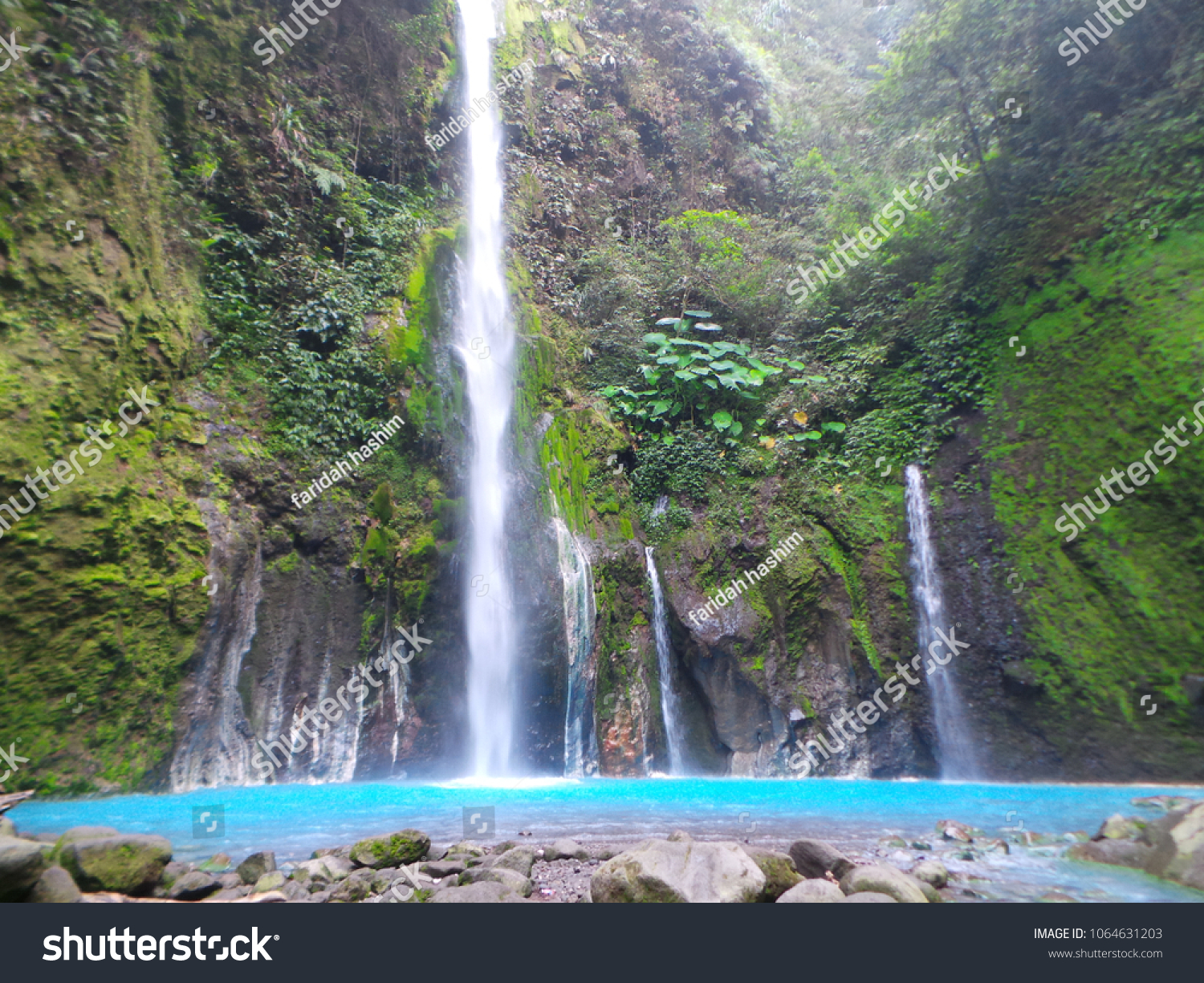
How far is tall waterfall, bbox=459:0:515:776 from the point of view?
32.6ft

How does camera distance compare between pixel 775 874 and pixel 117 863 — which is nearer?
pixel 117 863

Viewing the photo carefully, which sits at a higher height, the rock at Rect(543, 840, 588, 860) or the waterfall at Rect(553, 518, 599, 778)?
the waterfall at Rect(553, 518, 599, 778)

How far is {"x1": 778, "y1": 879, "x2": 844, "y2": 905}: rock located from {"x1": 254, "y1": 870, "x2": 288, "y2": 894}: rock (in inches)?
122

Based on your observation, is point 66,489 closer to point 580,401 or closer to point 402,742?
point 402,742

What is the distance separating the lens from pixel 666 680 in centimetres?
1069

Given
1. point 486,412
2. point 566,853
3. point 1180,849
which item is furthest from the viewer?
point 486,412

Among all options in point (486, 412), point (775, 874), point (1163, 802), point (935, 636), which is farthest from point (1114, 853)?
point (486, 412)

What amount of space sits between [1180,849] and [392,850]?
553 centimetres

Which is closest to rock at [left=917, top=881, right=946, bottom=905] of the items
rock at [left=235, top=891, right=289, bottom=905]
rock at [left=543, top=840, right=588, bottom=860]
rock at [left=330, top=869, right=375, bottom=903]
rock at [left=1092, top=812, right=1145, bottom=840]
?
rock at [left=1092, top=812, right=1145, bottom=840]

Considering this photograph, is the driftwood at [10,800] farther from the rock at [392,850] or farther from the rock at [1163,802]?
the rock at [1163,802]

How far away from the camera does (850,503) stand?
11.2 metres

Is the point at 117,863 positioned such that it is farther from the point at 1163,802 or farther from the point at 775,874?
the point at 1163,802

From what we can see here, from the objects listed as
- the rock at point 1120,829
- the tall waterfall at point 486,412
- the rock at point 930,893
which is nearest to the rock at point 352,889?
the rock at point 930,893

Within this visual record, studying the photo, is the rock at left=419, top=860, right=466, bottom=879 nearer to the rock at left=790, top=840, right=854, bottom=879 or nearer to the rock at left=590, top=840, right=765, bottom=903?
the rock at left=590, top=840, right=765, bottom=903
